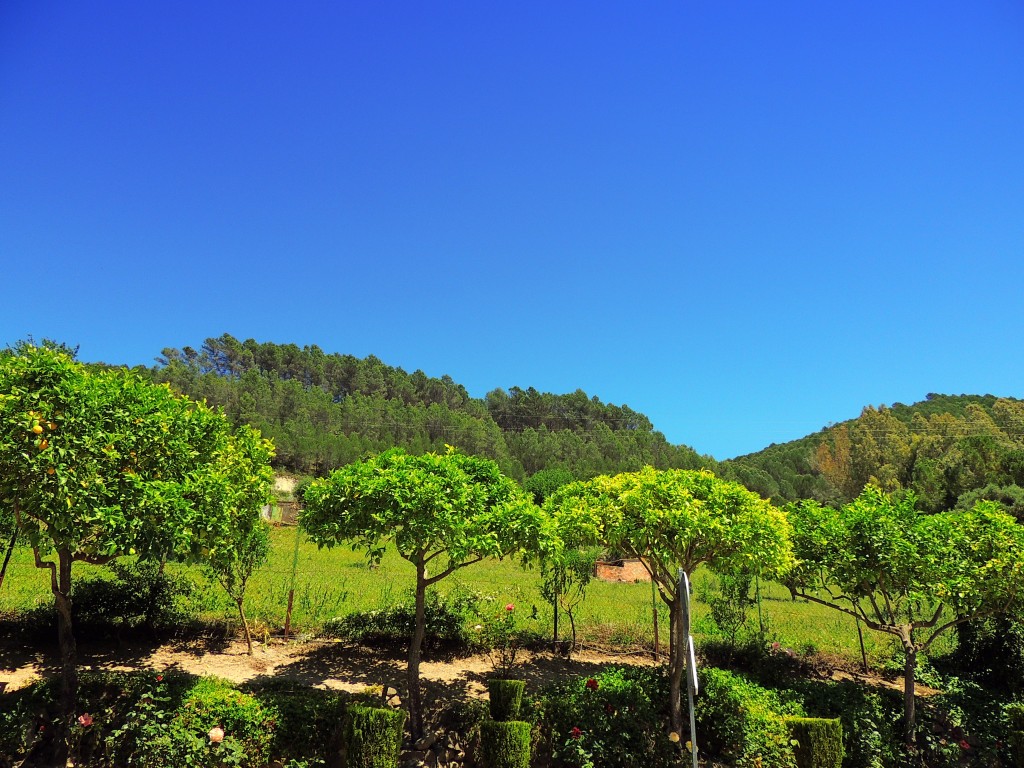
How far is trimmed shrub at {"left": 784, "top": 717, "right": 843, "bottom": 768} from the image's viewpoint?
7.35m

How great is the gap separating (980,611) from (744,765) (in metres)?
4.97

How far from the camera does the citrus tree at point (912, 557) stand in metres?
8.48

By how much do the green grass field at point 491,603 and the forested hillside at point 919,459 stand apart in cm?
2080

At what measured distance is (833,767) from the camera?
7348mm

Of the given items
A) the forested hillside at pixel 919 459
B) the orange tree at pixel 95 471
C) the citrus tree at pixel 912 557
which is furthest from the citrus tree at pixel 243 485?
the forested hillside at pixel 919 459

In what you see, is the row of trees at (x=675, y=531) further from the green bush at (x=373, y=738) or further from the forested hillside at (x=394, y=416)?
the forested hillside at (x=394, y=416)

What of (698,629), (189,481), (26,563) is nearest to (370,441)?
(26,563)

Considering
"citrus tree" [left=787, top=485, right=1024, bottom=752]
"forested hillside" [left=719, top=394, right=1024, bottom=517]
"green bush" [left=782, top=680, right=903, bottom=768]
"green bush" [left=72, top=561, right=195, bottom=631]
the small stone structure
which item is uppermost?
"forested hillside" [left=719, top=394, right=1024, bottom=517]

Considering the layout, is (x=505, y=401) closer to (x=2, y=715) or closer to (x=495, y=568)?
(x=495, y=568)

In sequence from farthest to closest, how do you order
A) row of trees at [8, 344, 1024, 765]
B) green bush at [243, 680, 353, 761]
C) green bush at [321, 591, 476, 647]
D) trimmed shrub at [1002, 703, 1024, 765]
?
1. green bush at [321, 591, 476, 647]
2. trimmed shrub at [1002, 703, 1024, 765]
3. green bush at [243, 680, 353, 761]
4. row of trees at [8, 344, 1024, 765]

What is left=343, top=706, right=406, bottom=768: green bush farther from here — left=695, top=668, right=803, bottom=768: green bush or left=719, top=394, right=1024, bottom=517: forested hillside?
left=719, top=394, right=1024, bottom=517: forested hillside

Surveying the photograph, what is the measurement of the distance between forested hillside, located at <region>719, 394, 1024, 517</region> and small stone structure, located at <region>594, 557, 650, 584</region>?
1915 cm

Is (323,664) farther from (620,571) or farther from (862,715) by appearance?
(620,571)

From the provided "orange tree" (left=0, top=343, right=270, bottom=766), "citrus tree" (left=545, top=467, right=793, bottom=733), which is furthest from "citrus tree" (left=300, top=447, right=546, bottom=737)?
"orange tree" (left=0, top=343, right=270, bottom=766)
